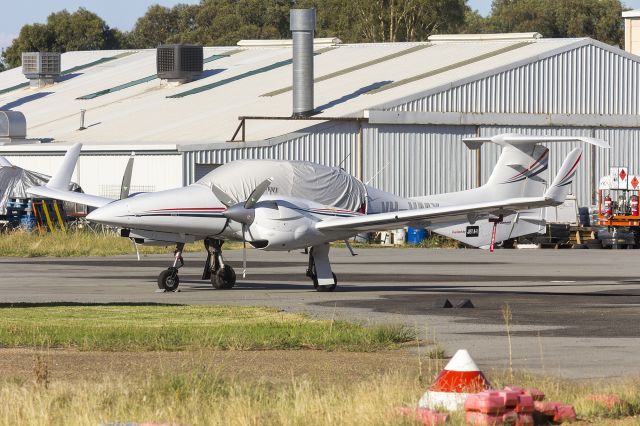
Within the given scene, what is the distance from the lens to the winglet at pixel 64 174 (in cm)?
3098

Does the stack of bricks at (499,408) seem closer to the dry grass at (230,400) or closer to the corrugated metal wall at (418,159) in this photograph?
the dry grass at (230,400)

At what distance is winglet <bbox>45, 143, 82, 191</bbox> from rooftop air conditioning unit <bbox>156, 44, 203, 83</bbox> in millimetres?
29498

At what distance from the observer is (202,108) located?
55688mm

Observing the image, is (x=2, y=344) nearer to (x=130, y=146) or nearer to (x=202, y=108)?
(x=130, y=146)

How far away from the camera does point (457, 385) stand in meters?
10.8

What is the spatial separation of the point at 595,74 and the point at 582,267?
20.7 m

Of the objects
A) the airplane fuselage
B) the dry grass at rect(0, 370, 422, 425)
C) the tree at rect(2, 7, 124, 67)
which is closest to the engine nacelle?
the airplane fuselage

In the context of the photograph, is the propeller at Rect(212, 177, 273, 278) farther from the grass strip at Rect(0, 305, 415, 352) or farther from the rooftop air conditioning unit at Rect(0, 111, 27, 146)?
the rooftop air conditioning unit at Rect(0, 111, 27, 146)

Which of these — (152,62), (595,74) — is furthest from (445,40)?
(152,62)

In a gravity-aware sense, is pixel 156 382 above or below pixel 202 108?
below

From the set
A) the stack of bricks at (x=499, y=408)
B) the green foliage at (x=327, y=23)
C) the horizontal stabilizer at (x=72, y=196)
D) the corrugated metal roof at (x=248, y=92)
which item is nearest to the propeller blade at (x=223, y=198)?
the horizontal stabilizer at (x=72, y=196)

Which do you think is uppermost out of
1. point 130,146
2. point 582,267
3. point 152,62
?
point 152,62

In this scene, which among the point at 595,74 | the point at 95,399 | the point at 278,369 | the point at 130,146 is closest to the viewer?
the point at 95,399

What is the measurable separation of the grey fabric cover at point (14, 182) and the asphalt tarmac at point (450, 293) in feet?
34.3
